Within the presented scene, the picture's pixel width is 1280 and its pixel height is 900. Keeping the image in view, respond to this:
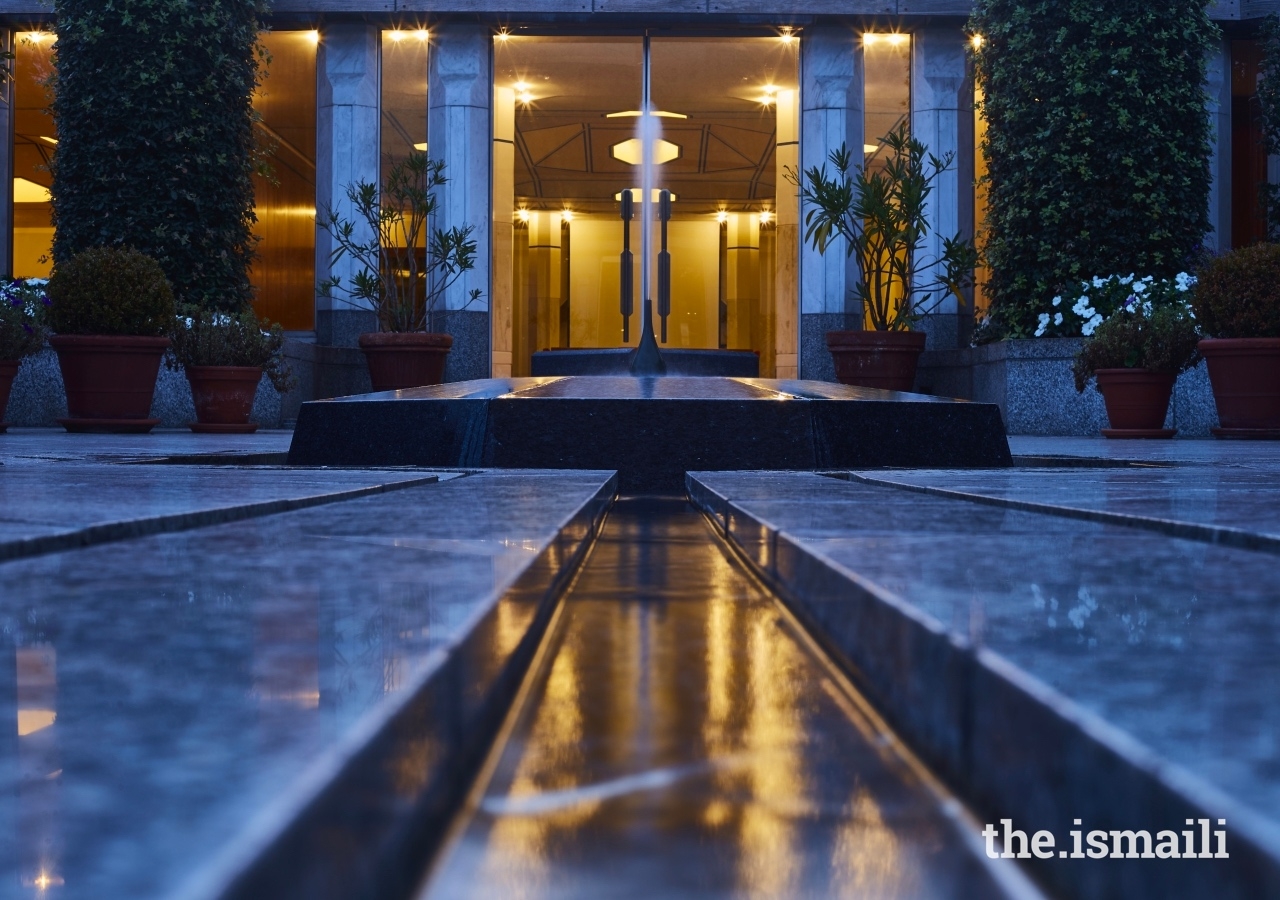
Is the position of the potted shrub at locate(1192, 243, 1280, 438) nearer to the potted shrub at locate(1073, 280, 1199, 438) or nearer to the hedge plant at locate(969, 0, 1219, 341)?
the potted shrub at locate(1073, 280, 1199, 438)

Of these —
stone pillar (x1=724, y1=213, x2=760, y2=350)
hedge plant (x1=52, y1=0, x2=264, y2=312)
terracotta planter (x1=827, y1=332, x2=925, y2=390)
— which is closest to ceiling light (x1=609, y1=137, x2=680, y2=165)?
terracotta planter (x1=827, y1=332, x2=925, y2=390)

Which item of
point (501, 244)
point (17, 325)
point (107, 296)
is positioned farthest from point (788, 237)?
point (17, 325)

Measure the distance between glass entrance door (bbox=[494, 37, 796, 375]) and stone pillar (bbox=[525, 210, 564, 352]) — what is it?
1.0 inches

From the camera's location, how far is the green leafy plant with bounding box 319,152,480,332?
1174 cm

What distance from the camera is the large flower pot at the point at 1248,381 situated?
741 centimetres

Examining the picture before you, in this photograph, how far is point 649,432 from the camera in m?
3.37

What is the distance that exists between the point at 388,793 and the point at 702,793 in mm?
195

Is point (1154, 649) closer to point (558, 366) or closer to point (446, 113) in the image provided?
point (558, 366)

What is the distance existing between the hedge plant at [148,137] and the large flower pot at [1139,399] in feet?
24.8

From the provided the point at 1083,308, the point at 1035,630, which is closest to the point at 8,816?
the point at 1035,630

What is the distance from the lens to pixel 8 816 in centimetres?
36

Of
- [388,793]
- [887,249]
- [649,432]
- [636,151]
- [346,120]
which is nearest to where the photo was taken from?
[388,793]

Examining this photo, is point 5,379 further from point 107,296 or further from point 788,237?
point 788,237

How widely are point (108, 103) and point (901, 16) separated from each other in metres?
7.69
